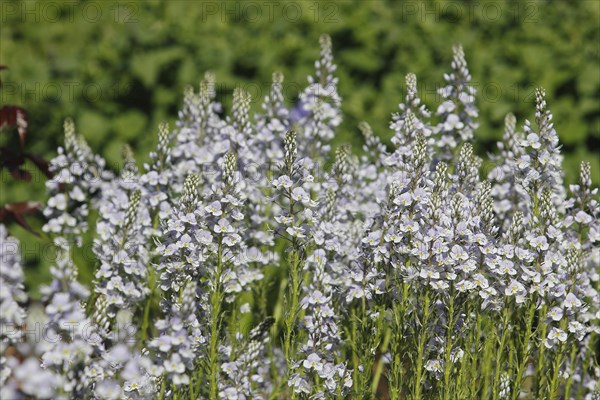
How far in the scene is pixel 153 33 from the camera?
8.41 m

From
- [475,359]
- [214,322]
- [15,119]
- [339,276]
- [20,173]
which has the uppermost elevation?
[15,119]

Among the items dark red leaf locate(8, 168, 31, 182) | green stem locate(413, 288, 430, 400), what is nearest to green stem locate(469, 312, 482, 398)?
green stem locate(413, 288, 430, 400)

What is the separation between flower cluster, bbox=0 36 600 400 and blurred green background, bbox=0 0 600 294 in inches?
125

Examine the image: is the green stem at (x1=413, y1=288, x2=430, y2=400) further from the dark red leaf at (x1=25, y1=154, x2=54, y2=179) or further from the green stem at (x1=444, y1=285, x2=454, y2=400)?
the dark red leaf at (x1=25, y1=154, x2=54, y2=179)

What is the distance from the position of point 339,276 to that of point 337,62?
4.72 m

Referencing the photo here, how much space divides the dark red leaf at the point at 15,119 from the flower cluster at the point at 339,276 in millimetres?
317

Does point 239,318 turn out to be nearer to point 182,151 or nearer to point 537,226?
point 182,151

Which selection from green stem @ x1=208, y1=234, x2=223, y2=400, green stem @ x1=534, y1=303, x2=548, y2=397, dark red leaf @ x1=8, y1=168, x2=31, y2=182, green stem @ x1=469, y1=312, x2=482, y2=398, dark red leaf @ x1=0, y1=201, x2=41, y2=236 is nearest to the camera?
green stem @ x1=208, y1=234, x2=223, y2=400

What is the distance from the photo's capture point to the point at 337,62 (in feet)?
28.5

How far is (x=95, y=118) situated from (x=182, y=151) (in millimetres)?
3515

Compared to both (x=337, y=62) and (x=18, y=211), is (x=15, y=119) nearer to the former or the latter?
(x=18, y=211)

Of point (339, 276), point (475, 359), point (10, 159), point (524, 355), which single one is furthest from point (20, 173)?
point (524, 355)

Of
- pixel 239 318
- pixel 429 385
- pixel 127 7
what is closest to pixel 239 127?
pixel 239 318

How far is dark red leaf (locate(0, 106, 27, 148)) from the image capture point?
195 inches
